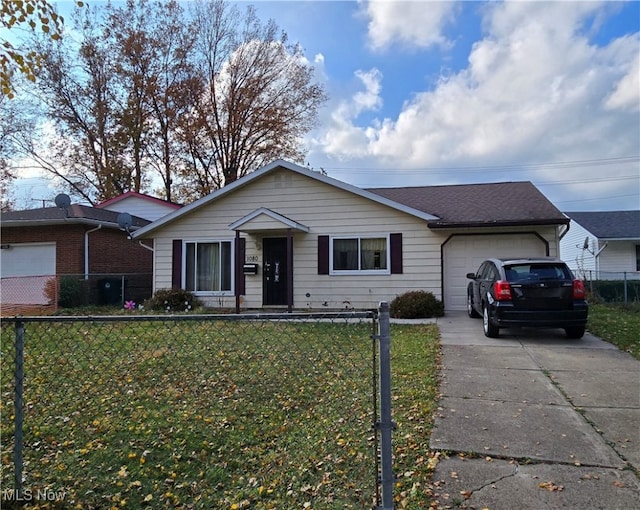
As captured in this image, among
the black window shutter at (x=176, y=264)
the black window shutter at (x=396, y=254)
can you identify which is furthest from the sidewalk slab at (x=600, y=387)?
the black window shutter at (x=176, y=264)

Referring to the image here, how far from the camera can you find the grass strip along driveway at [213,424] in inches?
118

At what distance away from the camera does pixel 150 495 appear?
2973 mm

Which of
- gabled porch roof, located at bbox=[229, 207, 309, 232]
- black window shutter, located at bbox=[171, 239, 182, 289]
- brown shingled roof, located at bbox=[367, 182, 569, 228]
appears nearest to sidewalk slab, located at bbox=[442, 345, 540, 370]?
brown shingled roof, located at bbox=[367, 182, 569, 228]

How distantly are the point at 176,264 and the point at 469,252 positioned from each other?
8927 mm

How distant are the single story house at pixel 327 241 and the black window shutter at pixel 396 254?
0.09ft

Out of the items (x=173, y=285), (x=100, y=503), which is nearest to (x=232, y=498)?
(x=100, y=503)

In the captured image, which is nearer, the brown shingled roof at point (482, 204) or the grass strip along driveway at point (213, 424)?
the grass strip along driveway at point (213, 424)

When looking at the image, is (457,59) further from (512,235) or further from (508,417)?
(508,417)

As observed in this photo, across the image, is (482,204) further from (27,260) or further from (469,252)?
(27,260)

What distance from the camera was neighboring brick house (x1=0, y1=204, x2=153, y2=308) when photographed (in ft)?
50.3

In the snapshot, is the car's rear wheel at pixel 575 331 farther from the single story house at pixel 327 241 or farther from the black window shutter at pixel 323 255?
the black window shutter at pixel 323 255

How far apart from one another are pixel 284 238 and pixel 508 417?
973 cm

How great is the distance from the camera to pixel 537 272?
7.64 m

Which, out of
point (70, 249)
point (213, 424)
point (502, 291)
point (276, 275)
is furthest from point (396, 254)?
point (70, 249)
